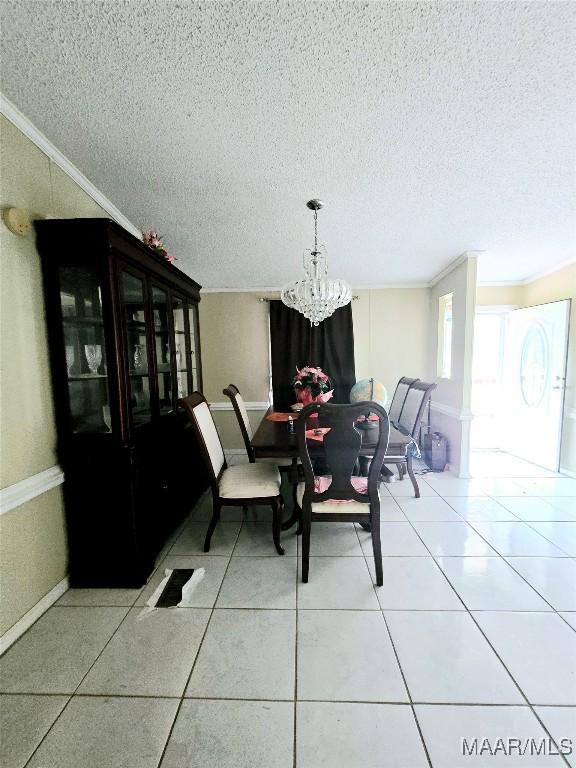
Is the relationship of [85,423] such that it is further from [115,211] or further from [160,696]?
[115,211]

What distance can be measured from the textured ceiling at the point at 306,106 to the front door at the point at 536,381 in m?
1.43

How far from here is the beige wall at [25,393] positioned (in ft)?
4.71

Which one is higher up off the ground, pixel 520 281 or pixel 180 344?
pixel 520 281

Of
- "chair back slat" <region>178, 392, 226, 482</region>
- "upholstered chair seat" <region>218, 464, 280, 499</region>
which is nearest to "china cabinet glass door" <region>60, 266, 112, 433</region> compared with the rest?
"chair back slat" <region>178, 392, 226, 482</region>

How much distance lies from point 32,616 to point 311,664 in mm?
1401

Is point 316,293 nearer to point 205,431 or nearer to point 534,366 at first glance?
point 205,431

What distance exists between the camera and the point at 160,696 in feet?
3.98

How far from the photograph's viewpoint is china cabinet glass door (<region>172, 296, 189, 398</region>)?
2.60 meters

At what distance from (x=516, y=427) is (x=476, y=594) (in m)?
3.13

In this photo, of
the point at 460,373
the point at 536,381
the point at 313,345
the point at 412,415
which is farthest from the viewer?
the point at 313,345

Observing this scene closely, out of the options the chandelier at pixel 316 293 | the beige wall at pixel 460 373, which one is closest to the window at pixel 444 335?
the beige wall at pixel 460 373

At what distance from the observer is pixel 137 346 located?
205 cm

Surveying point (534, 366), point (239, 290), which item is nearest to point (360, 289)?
point (239, 290)

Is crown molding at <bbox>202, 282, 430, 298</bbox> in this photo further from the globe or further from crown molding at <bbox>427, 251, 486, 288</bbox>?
the globe
